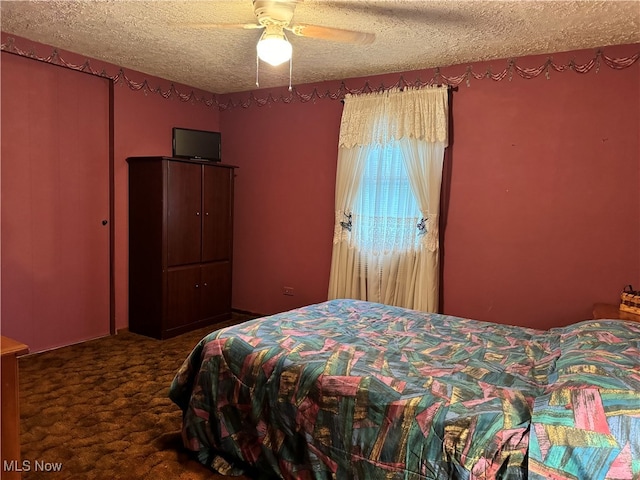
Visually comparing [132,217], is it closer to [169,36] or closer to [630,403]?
[169,36]

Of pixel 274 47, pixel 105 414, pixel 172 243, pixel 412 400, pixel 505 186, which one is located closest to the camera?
pixel 412 400

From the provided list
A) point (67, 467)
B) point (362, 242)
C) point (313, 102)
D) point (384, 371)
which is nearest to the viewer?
point (384, 371)

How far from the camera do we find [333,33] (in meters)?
2.59

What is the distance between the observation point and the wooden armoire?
4223mm

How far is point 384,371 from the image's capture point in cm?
197

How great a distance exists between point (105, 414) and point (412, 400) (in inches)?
77.7

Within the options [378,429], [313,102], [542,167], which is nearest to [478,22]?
[542,167]

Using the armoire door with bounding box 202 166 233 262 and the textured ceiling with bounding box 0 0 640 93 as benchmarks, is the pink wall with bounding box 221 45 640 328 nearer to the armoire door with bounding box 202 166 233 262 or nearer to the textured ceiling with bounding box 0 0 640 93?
the textured ceiling with bounding box 0 0 640 93

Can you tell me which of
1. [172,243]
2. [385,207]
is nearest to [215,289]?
[172,243]

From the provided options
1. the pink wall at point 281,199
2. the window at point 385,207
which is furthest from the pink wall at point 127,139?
the window at point 385,207

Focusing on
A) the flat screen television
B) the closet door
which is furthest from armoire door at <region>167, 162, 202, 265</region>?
the closet door

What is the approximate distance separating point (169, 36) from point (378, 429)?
302cm

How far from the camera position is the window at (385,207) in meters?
4.08

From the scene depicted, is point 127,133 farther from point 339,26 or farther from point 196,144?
point 339,26
